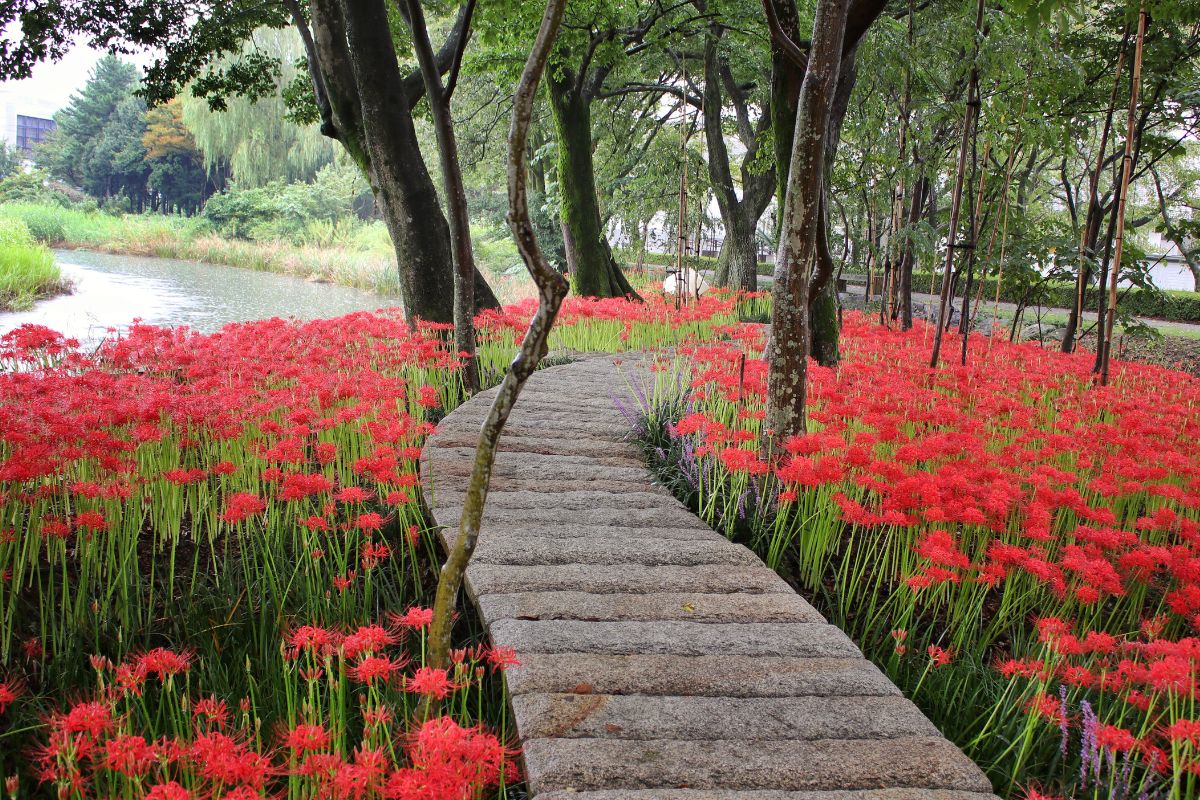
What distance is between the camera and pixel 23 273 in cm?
951

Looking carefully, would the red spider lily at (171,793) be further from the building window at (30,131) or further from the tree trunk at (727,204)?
the building window at (30,131)

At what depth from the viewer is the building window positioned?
20.1 metres

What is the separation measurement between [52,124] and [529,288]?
709 inches

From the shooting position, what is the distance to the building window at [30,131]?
66.1ft

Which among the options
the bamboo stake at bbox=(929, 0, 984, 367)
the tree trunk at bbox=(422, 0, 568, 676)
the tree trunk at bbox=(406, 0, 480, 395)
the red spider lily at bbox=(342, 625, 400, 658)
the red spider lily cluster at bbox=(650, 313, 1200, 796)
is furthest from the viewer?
the bamboo stake at bbox=(929, 0, 984, 367)

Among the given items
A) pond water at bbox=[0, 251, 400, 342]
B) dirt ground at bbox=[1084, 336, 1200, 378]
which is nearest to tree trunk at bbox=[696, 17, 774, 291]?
dirt ground at bbox=[1084, 336, 1200, 378]

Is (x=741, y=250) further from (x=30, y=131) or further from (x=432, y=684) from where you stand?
(x=30, y=131)

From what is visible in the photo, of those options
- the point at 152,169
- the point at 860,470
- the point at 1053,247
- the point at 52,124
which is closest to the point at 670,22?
the point at 1053,247

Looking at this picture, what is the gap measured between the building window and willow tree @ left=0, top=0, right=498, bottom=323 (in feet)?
54.8

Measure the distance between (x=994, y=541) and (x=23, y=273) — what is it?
36.5 ft

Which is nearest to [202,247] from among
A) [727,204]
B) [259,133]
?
[259,133]

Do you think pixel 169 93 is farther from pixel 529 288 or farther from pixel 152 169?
pixel 152 169

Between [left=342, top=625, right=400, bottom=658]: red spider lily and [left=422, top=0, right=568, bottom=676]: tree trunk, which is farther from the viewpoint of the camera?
[left=422, top=0, right=568, bottom=676]: tree trunk

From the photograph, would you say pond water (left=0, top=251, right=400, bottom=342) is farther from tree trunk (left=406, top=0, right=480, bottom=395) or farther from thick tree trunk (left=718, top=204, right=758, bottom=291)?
thick tree trunk (left=718, top=204, right=758, bottom=291)
